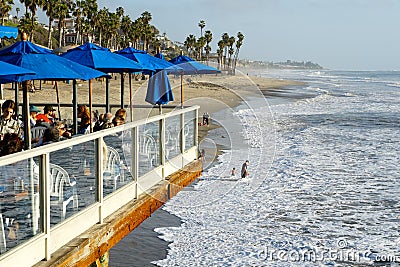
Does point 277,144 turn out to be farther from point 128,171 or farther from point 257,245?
point 128,171

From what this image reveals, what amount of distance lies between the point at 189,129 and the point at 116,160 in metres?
3.63

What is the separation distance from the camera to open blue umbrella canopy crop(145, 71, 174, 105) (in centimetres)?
1175

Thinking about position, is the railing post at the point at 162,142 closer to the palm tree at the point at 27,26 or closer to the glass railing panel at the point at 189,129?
the glass railing panel at the point at 189,129

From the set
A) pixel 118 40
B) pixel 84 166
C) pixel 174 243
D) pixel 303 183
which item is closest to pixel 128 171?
pixel 84 166

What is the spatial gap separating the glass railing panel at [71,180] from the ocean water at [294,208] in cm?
468

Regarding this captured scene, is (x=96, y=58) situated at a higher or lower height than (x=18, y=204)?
higher

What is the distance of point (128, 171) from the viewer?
710 centimetres

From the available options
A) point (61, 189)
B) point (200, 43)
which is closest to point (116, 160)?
point (61, 189)

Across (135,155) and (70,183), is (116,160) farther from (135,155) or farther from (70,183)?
(70,183)

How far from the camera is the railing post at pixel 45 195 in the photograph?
15.7 feet

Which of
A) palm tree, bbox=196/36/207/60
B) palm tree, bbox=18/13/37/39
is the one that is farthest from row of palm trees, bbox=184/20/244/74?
palm tree, bbox=18/13/37/39

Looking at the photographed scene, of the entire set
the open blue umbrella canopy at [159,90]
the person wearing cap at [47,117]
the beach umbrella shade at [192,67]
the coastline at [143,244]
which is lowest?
the coastline at [143,244]

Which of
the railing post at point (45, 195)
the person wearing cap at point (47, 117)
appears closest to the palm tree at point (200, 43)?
the person wearing cap at point (47, 117)

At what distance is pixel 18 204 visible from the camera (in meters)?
4.47
